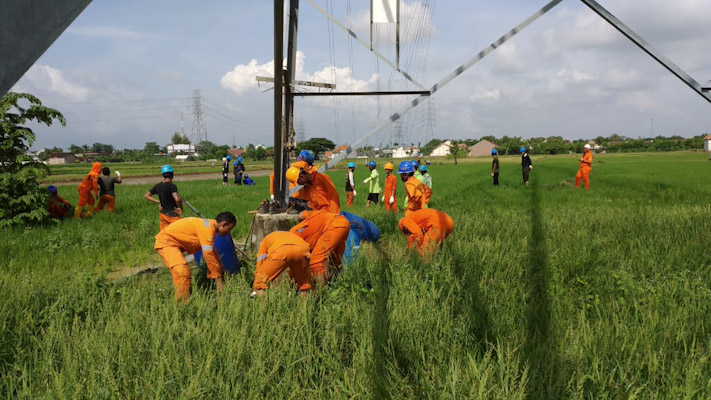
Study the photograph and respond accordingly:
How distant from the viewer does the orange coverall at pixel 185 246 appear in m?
4.42

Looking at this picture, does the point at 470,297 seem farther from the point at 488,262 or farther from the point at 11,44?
the point at 11,44

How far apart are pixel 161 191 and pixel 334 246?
3.99 m

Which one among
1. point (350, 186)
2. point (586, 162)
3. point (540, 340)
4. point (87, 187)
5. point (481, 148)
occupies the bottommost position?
point (540, 340)

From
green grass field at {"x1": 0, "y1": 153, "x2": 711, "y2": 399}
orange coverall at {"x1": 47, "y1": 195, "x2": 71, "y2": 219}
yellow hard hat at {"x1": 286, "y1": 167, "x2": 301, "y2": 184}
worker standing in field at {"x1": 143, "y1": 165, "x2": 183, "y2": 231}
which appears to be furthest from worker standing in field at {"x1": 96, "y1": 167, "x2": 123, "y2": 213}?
yellow hard hat at {"x1": 286, "y1": 167, "x2": 301, "y2": 184}

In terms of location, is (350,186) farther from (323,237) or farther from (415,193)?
(323,237)

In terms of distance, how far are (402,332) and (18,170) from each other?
9618 mm

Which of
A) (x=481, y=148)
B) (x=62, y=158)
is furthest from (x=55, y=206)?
(x=481, y=148)

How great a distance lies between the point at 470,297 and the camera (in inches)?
157

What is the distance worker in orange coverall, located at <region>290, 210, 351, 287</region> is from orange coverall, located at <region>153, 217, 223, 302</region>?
2.97ft

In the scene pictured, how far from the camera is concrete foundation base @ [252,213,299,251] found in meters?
7.36

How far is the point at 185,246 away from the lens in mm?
4789

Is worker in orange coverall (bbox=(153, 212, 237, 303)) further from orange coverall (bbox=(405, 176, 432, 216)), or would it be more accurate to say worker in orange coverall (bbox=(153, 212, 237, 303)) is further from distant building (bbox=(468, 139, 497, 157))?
Result: distant building (bbox=(468, 139, 497, 157))

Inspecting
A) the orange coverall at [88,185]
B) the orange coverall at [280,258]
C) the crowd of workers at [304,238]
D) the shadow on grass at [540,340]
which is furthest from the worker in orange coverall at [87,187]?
the shadow on grass at [540,340]

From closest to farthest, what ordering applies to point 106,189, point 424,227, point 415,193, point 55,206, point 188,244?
point 188,244 < point 424,227 < point 415,193 < point 55,206 < point 106,189
